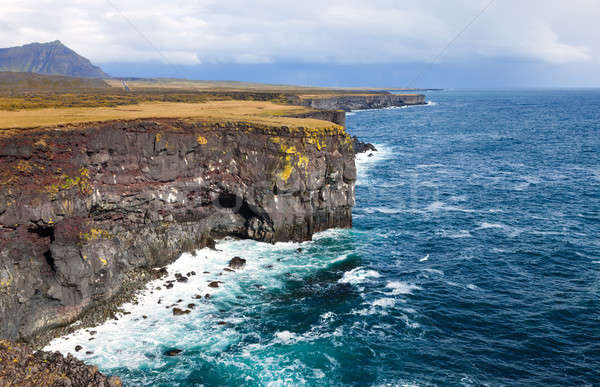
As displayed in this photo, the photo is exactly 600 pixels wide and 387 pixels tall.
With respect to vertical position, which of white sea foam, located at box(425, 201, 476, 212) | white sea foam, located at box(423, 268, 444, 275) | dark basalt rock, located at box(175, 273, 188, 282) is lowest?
dark basalt rock, located at box(175, 273, 188, 282)

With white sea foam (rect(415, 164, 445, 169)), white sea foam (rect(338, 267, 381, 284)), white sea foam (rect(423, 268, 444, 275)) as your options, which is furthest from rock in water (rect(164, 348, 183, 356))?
white sea foam (rect(415, 164, 445, 169))

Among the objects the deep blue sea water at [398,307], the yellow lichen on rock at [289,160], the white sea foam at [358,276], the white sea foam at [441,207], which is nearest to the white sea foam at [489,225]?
the deep blue sea water at [398,307]

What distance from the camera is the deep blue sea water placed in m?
30.0

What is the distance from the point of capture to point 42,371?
24750 millimetres

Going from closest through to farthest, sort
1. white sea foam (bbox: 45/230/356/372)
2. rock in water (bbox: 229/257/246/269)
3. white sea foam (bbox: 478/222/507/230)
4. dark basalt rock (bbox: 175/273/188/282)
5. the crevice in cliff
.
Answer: white sea foam (bbox: 45/230/356/372) < the crevice in cliff < dark basalt rock (bbox: 175/273/188/282) < rock in water (bbox: 229/257/246/269) < white sea foam (bbox: 478/222/507/230)

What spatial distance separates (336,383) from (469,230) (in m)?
36.5

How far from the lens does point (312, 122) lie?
6081 cm

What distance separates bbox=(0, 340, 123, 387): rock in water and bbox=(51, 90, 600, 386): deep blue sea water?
12.2 feet

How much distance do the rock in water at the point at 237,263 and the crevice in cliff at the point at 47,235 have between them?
17839mm

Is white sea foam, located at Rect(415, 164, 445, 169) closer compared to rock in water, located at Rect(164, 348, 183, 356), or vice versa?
rock in water, located at Rect(164, 348, 183, 356)

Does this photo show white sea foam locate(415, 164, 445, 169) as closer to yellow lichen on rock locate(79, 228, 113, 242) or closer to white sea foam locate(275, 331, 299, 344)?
white sea foam locate(275, 331, 299, 344)

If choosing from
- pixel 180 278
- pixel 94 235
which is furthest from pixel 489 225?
pixel 94 235

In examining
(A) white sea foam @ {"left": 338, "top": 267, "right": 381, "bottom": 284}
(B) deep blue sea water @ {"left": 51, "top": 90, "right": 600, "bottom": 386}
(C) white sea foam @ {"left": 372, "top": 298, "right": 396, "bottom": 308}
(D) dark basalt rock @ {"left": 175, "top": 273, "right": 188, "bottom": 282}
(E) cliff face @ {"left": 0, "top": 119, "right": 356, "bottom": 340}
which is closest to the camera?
(B) deep blue sea water @ {"left": 51, "top": 90, "right": 600, "bottom": 386}

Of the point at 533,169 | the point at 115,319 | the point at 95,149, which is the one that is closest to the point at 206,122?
the point at 95,149
